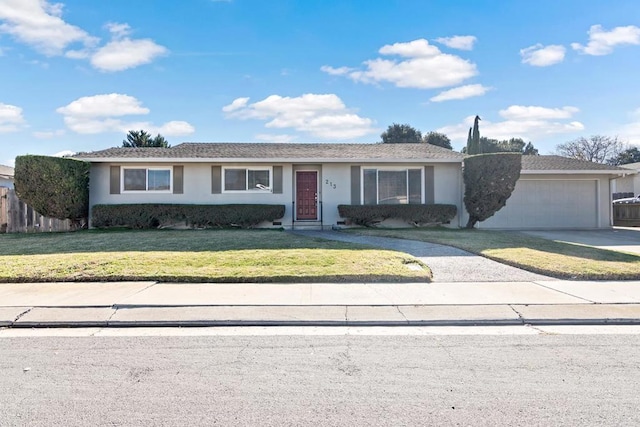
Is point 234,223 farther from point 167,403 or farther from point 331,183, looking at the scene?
point 167,403

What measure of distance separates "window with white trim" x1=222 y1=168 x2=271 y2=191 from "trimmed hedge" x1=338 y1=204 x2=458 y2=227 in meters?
3.22

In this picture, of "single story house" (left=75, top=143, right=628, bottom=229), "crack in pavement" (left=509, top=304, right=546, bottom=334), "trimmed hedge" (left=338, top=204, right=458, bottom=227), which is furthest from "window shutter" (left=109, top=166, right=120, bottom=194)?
"crack in pavement" (left=509, top=304, right=546, bottom=334)

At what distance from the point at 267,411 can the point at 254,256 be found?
21.0 feet

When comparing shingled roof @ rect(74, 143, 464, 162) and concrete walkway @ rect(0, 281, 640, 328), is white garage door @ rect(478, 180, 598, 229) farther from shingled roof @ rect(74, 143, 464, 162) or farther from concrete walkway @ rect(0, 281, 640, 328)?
concrete walkway @ rect(0, 281, 640, 328)

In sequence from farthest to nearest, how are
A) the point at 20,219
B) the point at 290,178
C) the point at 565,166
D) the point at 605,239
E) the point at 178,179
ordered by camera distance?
the point at 565,166
the point at 290,178
the point at 178,179
the point at 20,219
the point at 605,239

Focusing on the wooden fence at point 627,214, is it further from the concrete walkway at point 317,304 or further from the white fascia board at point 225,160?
the concrete walkway at point 317,304

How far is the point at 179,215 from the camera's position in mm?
15672

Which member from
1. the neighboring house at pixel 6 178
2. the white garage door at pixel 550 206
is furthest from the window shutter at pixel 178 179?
the neighboring house at pixel 6 178

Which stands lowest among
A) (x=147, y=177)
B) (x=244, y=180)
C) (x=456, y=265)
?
(x=456, y=265)

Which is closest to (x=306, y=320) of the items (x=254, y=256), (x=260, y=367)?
(x=260, y=367)

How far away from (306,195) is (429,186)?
5.07m

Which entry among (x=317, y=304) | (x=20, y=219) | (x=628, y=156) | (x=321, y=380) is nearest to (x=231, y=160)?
(x=20, y=219)

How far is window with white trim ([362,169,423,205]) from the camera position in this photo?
1653cm

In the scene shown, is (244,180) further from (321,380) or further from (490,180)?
(321,380)
